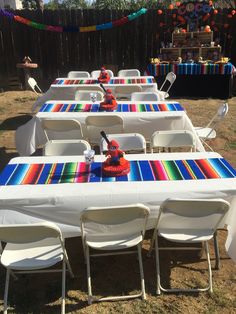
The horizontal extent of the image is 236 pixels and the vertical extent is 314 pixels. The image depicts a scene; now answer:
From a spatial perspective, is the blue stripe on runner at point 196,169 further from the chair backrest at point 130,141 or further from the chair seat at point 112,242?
the chair backrest at point 130,141

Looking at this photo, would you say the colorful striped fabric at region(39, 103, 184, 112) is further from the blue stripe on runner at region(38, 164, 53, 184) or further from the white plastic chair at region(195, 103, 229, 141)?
the blue stripe on runner at region(38, 164, 53, 184)

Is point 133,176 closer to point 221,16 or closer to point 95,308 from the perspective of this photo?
point 95,308

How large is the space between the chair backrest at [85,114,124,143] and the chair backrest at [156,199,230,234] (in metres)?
2.16

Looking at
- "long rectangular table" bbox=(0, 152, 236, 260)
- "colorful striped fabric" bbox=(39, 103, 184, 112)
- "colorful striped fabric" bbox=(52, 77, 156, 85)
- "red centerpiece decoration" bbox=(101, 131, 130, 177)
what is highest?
"colorful striped fabric" bbox=(52, 77, 156, 85)

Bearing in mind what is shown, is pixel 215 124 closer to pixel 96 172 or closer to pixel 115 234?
pixel 96 172

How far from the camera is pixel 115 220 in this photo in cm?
289

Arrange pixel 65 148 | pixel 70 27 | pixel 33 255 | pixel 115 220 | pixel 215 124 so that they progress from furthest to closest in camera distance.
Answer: pixel 70 27
pixel 215 124
pixel 65 148
pixel 33 255
pixel 115 220

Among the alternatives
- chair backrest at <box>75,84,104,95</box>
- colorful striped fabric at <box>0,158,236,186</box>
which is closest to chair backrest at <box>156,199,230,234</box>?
colorful striped fabric at <box>0,158,236,186</box>

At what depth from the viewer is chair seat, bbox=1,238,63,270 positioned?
294cm

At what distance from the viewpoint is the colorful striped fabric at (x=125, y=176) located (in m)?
3.29

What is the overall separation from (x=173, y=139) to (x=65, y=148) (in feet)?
4.21

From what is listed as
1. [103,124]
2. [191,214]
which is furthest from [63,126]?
[191,214]

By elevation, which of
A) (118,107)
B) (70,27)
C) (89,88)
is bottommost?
(118,107)

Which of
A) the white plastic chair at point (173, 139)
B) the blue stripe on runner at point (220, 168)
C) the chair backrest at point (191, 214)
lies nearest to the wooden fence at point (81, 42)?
the white plastic chair at point (173, 139)
